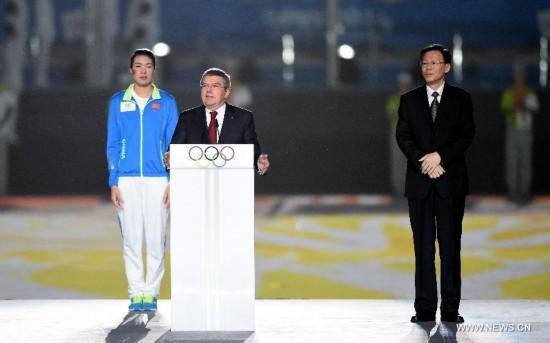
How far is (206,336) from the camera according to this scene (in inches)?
188

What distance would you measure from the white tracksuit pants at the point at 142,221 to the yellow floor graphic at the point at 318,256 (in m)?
0.95

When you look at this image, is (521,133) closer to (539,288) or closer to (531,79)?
(531,79)

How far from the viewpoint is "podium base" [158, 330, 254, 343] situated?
15.3 feet

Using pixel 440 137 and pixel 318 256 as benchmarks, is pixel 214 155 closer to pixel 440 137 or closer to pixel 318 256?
pixel 440 137

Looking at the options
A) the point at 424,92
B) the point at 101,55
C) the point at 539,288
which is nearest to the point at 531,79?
the point at 101,55

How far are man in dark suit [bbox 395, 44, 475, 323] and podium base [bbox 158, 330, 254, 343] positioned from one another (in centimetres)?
96

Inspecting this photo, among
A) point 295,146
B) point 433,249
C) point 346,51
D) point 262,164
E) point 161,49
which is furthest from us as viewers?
point 161,49

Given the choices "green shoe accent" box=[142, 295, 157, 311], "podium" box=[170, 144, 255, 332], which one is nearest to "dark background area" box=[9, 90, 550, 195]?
"green shoe accent" box=[142, 295, 157, 311]

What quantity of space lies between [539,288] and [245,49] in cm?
1162

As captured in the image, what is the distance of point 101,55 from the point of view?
663 inches

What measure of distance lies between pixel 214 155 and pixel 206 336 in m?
0.82

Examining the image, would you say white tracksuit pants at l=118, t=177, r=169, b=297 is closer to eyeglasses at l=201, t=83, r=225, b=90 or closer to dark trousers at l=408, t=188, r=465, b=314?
eyeglasses at l=201, t=83, r=225, b=90

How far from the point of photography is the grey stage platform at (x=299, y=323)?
4.76m

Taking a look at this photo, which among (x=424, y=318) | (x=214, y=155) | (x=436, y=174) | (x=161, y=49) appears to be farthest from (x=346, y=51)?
(x=214, y=155)
